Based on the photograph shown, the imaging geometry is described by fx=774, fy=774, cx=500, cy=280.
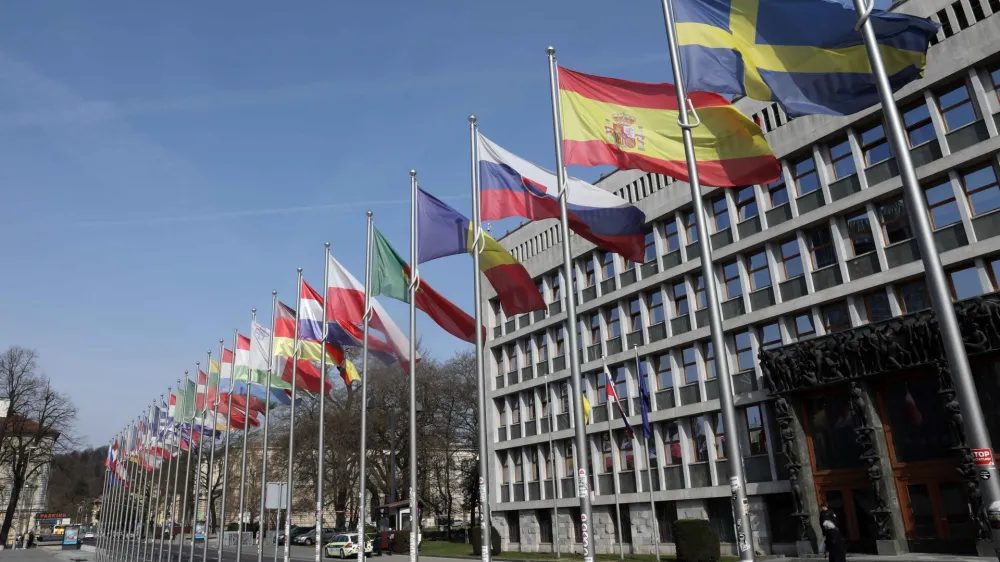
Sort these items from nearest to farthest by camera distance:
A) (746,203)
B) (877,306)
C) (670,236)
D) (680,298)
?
(877,306), (746,203), (680,298), (670,236)

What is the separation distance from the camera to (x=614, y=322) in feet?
136

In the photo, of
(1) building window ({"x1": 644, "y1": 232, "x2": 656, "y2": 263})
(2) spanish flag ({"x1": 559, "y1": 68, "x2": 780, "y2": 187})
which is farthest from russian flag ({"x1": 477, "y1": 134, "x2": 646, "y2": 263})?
(1) building window ({"x1": 644, "y1": 232, "x2": 656, "y2": 263})

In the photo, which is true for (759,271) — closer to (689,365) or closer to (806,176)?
(806,176)

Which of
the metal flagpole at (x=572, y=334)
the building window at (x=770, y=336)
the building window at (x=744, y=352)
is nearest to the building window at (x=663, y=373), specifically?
the building window at (x=744, y=352)

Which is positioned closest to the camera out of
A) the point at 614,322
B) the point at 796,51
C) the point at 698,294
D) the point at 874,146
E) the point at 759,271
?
the point at 796,51

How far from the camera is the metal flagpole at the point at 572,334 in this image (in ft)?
38.9

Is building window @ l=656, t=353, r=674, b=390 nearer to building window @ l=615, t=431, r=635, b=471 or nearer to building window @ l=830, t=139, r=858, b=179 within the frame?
building window @ l=615, t=431, r=635, b=471

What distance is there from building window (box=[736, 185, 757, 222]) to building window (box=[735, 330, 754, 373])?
5169 millimetres

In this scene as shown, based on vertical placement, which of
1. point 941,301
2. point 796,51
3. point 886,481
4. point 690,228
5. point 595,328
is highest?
point 690,228

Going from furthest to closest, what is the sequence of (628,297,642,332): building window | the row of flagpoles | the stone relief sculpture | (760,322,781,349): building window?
(628,297,642,332): building window, (760,322,781,349): building window, the stone relief sculpture, the row of flagpoles

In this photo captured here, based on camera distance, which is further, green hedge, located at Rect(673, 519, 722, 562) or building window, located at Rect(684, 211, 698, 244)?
building window, located at Rect(684, 211, 698, 244)

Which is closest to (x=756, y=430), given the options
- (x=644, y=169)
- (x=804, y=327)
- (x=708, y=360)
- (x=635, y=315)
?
(x=708, y=360)

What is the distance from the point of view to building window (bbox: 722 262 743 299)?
1359 inches

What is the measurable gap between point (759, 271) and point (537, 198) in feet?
67.6
